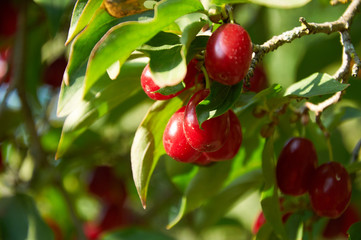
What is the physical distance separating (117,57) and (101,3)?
129 mm

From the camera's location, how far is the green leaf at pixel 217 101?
0.67 metres

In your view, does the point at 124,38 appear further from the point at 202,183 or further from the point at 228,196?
the point at 228,196

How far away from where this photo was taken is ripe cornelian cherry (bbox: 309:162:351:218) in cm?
88

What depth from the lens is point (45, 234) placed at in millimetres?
1341

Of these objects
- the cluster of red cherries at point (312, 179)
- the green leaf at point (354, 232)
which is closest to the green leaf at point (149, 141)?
the cluster of red cherries at point (312, 179)

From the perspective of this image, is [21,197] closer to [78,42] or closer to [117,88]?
[117,88]

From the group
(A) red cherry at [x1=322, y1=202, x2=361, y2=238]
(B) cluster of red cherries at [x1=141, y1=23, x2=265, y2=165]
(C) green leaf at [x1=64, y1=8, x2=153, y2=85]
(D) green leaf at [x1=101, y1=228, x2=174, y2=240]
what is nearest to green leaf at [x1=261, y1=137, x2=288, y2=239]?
(B) cluster of red cherries at [x1=141, y1=23, x2=265, y2=165]

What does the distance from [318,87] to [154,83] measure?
0.25 meters

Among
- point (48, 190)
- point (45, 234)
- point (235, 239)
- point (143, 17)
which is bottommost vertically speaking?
point (235, 239)

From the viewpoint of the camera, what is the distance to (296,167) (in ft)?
2.89

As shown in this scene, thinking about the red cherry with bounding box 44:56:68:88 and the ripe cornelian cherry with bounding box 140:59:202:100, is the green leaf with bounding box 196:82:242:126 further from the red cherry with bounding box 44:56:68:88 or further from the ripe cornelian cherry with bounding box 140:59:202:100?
the red cherry with bounding box 44:56:68:88

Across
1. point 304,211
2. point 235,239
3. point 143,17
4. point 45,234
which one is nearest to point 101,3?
point 143,17

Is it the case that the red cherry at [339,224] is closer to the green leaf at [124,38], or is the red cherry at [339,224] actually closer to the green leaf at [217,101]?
the green leaf at [217,101]

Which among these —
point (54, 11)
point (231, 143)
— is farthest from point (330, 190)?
point (54, 11)
